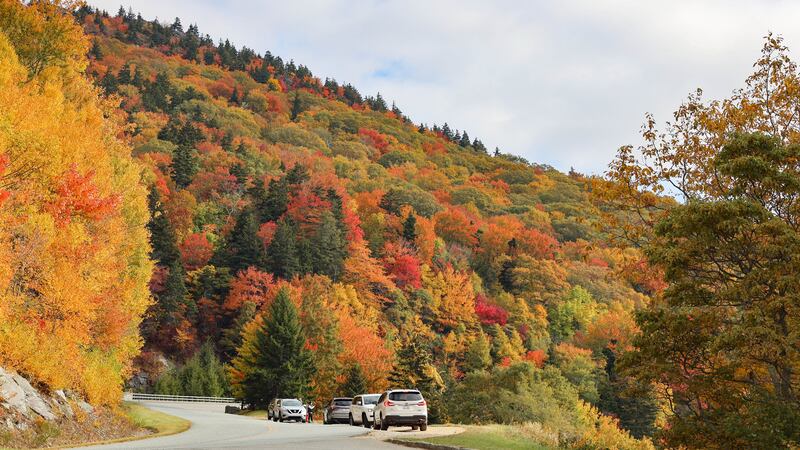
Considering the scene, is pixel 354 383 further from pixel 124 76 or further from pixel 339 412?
pixel 124 76

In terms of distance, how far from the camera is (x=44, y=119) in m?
25.7

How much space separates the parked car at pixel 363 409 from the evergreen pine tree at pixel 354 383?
19.9m

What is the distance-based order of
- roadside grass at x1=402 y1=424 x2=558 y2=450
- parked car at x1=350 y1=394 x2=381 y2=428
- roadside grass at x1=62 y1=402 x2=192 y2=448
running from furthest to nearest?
1. parked car at x1=350 y1=394 x2=381 y2=428
2. roadside grass at x1=62 y1=402 x2=192 y2=448
3. roadside grass at x1=402 y1=424 x2=558 y2=450

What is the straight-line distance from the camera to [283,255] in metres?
90.2

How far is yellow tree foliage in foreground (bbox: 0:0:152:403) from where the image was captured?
22.9m

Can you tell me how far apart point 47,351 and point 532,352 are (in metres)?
80.6

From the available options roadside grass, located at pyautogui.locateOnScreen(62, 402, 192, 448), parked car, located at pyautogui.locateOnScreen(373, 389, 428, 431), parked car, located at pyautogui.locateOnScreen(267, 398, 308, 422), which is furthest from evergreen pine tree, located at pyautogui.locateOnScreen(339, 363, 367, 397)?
parked car, located at pyautogui.locateOnScreen(373, 389, 428, 431)

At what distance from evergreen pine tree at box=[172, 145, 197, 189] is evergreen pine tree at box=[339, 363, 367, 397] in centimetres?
6186

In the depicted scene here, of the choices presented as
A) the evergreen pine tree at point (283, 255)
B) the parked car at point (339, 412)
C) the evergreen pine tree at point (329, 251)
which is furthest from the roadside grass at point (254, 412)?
the evergreen pine tree at point (329, 251)

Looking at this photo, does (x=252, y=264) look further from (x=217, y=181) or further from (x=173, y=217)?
(x=217, y=181)

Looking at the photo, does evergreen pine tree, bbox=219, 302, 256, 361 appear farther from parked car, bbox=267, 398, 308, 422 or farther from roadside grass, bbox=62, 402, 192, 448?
roadside grass, bbox=62, 402, 192, 448

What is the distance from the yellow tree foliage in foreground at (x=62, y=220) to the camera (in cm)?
2289

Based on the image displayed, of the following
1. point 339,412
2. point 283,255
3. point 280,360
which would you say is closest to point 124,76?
point 283,255

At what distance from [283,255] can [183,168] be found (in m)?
29.6
